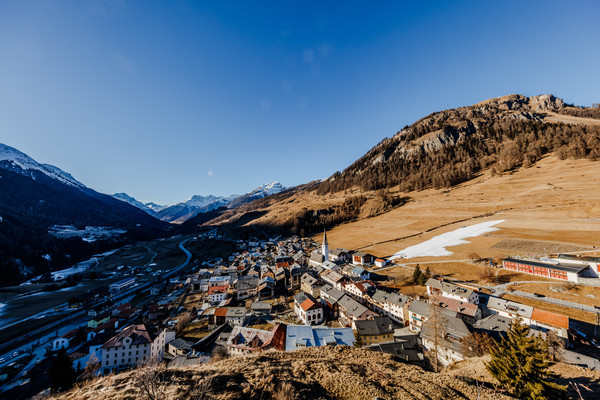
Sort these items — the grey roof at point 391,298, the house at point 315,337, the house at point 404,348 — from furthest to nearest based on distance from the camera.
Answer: the grey roof at point 391,298, the house at point 315,337, the house at point 404,348

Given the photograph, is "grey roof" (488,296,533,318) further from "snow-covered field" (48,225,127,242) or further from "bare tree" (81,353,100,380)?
"snow-covered field" (48,225,127,242)

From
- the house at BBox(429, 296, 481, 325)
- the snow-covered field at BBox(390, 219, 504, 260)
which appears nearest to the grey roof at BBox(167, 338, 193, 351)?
the house at BBox(429, 296, 481, 325)

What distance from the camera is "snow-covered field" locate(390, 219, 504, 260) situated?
6150 cm

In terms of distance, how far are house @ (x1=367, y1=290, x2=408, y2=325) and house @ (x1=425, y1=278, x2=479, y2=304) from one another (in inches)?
281

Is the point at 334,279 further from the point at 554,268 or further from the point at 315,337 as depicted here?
the point at 554,268

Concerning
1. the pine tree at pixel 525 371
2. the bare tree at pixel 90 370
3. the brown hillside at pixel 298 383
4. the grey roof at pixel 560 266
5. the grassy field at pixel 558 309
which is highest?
the brown hillside at pixel 298 383

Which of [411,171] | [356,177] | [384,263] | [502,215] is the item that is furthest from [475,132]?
[384,263]

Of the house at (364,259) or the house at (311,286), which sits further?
the house at (364,259)

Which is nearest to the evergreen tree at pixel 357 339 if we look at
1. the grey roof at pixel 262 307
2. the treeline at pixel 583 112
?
the grey roof at pixel 262 307

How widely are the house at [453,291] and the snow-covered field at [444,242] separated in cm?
2119

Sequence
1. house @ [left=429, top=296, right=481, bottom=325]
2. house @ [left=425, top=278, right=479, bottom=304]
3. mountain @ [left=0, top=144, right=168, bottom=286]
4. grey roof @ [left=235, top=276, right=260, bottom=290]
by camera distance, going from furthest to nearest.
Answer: mountain @ [left=0, top=144, right=168, bottom=286] < grey roof @ [left=235, top=276, right=260, bottom=290] < house @ [left=425, top=278, right=479, bottom=304] < house @ [left=429, top=296, right=481, bottom=325]

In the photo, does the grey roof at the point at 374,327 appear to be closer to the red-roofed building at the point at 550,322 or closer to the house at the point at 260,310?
the house at the point at 260,310

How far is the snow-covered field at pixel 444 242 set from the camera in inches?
2421

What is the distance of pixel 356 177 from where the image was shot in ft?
655
